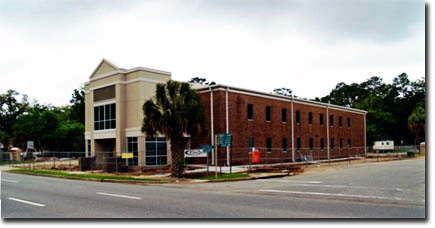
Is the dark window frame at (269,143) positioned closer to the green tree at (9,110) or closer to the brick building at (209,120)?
the brick building at (209,120)

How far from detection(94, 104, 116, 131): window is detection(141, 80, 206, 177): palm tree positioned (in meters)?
11.2

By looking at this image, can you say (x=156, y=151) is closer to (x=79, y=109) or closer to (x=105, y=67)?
(x=105, y=67)

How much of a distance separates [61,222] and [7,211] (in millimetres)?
2910

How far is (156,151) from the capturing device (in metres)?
34.3

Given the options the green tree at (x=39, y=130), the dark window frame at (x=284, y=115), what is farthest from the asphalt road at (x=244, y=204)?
the green tree at (x=39, y=130)

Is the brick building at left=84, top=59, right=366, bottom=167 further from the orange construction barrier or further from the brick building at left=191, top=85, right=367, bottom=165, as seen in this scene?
the orange construction barrier

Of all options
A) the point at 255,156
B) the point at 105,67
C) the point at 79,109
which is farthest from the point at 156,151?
the point at 79,109

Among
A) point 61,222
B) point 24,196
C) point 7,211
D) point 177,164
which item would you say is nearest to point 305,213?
point 61,222

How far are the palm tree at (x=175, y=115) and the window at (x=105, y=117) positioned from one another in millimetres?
11216

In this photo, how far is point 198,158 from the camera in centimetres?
3584

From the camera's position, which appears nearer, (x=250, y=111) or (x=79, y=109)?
(x=250, y=111)

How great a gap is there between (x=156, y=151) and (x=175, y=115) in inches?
389

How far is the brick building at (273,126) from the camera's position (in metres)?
34.5

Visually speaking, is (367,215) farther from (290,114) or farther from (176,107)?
(290,114)
